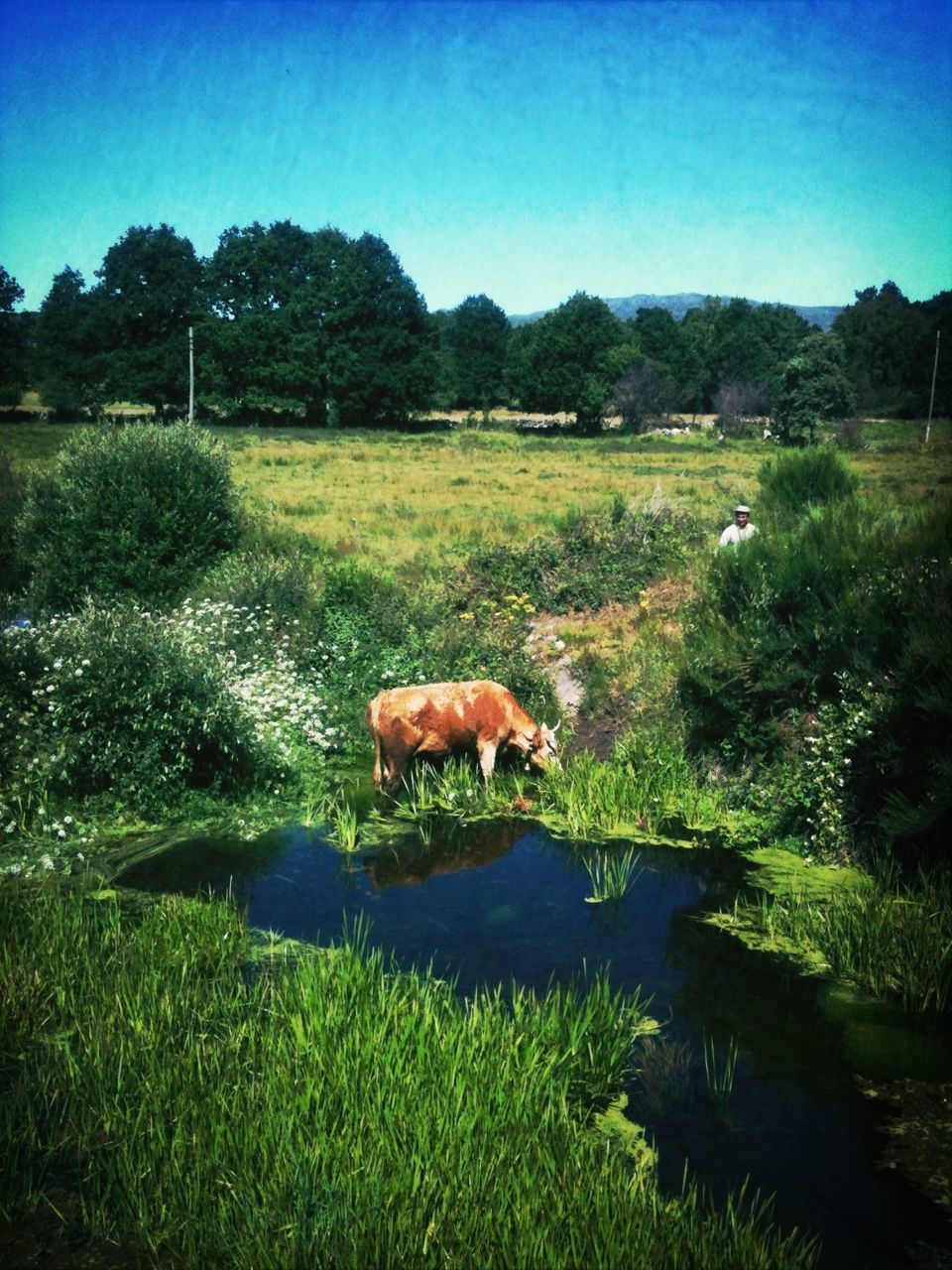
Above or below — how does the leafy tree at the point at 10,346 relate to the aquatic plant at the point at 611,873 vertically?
above

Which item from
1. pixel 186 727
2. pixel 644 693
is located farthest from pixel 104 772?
pixel 644 693

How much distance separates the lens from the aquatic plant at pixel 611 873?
9.55 metres

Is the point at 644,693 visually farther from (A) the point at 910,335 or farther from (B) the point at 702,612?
(A) the point at 910,335

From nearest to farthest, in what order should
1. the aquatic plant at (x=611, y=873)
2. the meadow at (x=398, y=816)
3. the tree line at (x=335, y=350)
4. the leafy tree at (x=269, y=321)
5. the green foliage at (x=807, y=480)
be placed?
the meadow at (x=398, y=816), the aquatic plant at (x=611, y=873), the green foliage at (x=807, y=480), the tree line at (x=335, y=350), the leafy tree at (x=269, y=321)

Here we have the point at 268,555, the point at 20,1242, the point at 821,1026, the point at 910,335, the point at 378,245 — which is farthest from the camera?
the point at 378,245

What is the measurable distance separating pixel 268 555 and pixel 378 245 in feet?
214

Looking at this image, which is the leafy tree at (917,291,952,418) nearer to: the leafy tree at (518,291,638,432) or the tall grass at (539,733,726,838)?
the leafy tree at (518,291,638,432)

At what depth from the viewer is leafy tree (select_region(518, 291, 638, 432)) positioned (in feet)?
257

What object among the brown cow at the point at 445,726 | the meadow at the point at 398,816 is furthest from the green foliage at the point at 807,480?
the brown cow at the point at 445,726

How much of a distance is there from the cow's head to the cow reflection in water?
998 mm

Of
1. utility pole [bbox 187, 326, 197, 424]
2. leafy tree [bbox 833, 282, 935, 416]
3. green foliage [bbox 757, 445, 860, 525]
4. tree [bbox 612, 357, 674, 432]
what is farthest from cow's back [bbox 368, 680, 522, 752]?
tree [bbox 612, 357, 674, 432]

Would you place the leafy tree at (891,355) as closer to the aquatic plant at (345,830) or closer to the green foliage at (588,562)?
the green foliage at (588,562)

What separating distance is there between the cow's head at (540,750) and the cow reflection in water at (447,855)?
1.00 metres

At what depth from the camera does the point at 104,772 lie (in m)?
11.5
